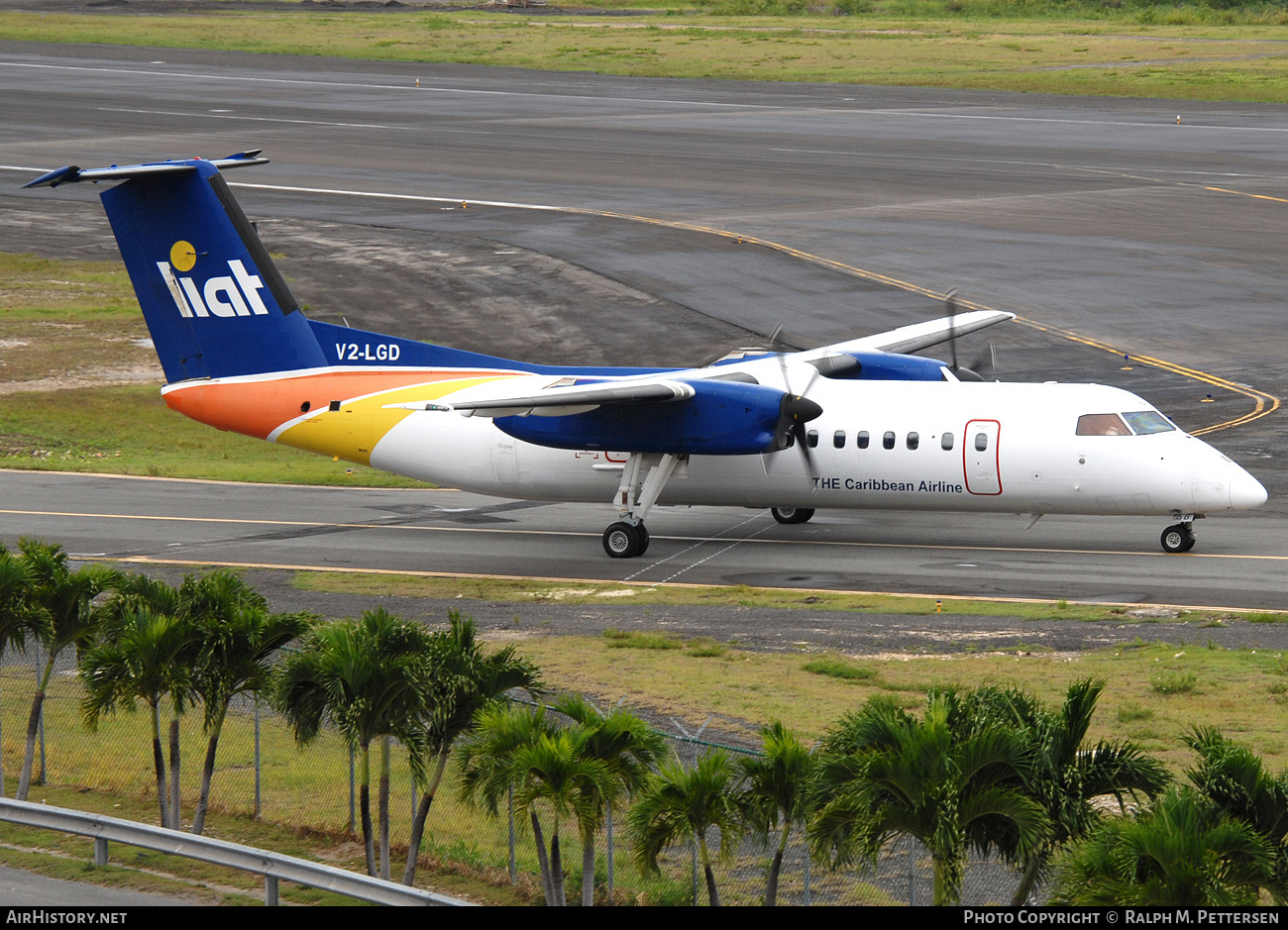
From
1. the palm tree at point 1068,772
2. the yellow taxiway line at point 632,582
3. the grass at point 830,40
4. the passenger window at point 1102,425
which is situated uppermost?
the grass at point 830,40

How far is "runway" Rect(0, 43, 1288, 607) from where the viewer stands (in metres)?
30.3

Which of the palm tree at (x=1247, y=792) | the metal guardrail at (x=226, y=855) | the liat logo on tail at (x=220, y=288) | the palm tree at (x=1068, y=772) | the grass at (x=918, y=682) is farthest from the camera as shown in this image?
the liat logo on tail at (x=220, y=288)

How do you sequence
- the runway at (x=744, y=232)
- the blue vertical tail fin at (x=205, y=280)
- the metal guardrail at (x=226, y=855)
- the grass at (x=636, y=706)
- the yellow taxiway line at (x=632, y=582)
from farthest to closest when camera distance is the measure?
the blue vertical tail fin at (x=205, y=280), the runway at (x=744, y=232), the yellow taxiway line at (x=632, y=582), the grass at (x=636, y=706), the metal guardrail at (x=226, y=855)

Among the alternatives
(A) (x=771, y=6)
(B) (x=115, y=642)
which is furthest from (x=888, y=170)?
(A) (x=771, y=6)

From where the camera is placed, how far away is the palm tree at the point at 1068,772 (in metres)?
12.0

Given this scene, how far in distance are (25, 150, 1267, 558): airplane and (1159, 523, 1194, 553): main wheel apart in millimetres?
54

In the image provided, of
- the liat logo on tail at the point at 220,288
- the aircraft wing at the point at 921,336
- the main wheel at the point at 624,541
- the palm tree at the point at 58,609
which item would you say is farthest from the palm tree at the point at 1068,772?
the liat logo on tail at the point at 220,288

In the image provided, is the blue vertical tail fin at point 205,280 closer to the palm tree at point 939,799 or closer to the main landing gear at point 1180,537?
the main landing gear at point 1180,537

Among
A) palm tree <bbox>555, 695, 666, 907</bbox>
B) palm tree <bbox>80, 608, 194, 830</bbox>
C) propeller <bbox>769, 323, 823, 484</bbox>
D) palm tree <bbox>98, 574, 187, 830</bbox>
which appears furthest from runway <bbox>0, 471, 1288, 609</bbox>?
palm tree <bbox>555, 695, 666, 907</bbox>

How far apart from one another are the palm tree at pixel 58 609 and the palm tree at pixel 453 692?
A: 509 cm

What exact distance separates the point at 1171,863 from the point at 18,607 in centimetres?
1336

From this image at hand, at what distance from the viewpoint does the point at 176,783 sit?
1664 cm

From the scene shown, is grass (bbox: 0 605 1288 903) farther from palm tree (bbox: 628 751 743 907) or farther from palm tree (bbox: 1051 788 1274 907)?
palm tree (bbox: 1051 788 1274 907)
